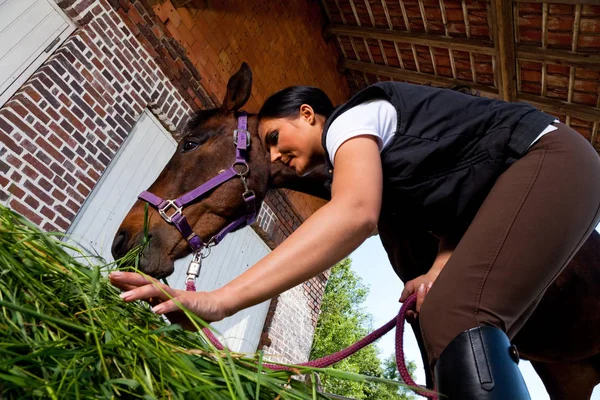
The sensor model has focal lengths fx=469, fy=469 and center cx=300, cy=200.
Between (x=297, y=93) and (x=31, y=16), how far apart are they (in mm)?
2431

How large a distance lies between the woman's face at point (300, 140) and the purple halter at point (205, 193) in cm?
99

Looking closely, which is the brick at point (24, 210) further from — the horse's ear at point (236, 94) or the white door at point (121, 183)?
the horse's ear at point (236, 94)

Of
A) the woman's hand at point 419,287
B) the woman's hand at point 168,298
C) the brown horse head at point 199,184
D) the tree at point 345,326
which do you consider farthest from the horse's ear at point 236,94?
the tree at point 345,326

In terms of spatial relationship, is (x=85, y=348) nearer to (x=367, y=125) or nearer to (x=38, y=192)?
(x=367, y=125)

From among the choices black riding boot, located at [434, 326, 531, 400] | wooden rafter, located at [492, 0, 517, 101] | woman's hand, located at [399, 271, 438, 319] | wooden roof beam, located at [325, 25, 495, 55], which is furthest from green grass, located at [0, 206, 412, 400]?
wooden roof beam, located at [325, 25, 495, 55]

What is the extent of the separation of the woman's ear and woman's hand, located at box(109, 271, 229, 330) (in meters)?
0.85

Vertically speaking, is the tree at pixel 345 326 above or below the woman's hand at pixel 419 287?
above

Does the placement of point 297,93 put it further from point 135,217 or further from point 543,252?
point 135,217

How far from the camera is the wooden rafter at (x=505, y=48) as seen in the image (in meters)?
4.34

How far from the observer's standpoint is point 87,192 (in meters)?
3.43

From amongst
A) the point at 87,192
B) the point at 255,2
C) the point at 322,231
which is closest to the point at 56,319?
the point at 322,231

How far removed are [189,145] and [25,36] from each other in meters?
1.43

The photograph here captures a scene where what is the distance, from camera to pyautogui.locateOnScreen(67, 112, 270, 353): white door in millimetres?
3508

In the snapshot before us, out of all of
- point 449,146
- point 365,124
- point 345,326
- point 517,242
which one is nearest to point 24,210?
point 365,124
